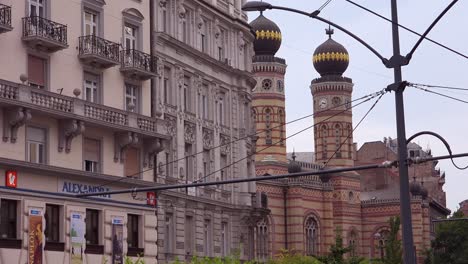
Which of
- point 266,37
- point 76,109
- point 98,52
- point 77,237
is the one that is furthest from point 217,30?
point 266,37

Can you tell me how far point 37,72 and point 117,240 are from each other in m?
6.77

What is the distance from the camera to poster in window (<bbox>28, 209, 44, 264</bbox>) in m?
35.1

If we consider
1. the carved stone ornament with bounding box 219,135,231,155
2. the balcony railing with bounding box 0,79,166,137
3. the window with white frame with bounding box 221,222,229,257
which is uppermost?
the carved stone ornament with bounding box 219,135,231,155

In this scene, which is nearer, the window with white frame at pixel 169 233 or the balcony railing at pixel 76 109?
the balcony railing at pixel 76 109

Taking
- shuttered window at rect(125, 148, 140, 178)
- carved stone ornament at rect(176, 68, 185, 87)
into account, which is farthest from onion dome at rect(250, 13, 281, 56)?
shuttered window at rect(125, 148, 140, 178)

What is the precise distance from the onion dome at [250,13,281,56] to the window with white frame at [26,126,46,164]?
242ft

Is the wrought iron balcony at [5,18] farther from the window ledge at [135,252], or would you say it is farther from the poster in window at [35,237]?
the window ledge at [135,252]

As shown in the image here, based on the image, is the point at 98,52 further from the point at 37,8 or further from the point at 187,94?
the point at 187,94

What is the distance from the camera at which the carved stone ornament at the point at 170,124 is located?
4628cm

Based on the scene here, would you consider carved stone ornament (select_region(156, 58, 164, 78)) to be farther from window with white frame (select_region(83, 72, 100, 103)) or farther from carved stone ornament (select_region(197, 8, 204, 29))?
window with white frame (select_region(83, 72, 100, 103))

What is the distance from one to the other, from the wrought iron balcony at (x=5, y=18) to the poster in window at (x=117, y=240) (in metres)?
8.39

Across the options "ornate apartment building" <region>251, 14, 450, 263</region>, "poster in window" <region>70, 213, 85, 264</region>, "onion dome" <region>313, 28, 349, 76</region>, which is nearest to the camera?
"poster in window" <region>70, 213, 85, 264</region>

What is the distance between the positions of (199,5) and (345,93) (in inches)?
2742

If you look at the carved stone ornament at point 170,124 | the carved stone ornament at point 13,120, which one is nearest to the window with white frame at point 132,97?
the carved stone ornament at point 170,124
